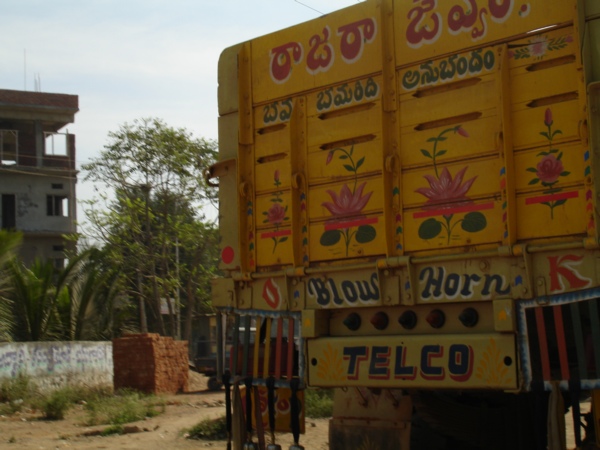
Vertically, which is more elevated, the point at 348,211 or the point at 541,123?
the point at 541,123

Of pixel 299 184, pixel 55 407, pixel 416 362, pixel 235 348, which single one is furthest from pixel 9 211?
pixel 416 362

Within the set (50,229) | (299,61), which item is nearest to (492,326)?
(299,61)

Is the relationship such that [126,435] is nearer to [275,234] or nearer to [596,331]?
[275,234]

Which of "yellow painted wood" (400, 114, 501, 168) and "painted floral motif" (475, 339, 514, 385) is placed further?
"yellow painted wood" (400, 114, 501, 168)

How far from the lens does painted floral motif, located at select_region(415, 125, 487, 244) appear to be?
15.6ft

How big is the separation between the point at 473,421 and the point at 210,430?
19.5ft

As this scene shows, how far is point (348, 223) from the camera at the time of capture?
5.31 meters

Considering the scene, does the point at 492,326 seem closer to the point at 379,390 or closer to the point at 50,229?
the point at 379,390

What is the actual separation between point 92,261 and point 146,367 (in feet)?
Result: 15.5

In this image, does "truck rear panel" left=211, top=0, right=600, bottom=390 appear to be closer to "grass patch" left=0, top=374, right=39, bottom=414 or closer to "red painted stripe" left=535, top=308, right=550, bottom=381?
"red painted stripe" left=535, top=308, right=550, bottom=381

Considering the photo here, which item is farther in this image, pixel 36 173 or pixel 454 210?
pixel 36 173

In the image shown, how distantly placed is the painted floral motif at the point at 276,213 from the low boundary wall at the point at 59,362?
13.2m

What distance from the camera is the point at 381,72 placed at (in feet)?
17.1

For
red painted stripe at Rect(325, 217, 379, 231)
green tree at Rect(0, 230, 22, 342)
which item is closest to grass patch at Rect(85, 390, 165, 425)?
green tree at Rect(0, 230, 22, 342)
